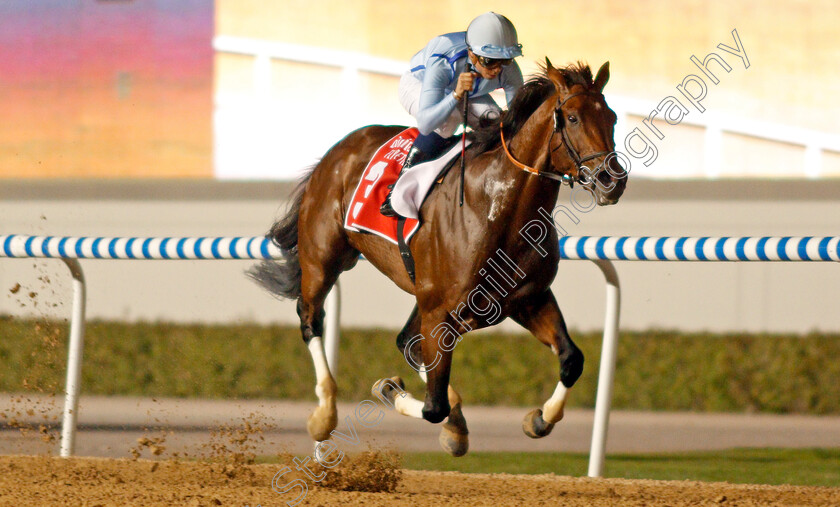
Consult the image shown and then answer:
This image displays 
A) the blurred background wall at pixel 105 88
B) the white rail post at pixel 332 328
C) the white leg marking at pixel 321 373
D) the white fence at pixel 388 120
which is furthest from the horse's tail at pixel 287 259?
the blurred background wall at pixel 105 88

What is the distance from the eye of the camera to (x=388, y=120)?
36.0 feet

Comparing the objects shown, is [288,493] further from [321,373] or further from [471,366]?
[471,366]

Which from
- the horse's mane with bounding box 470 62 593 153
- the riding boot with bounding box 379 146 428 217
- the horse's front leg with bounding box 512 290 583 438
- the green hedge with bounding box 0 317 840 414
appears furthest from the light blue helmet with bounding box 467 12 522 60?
the green hedge with bounding box 0 317 840 414

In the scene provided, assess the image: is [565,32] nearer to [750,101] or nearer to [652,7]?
[652,7]

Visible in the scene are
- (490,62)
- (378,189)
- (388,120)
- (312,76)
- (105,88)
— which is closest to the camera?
(490,62)

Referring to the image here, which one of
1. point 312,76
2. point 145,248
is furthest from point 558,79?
point 312,76

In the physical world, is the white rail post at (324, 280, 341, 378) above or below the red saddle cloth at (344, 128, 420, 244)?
below

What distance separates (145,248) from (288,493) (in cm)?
176

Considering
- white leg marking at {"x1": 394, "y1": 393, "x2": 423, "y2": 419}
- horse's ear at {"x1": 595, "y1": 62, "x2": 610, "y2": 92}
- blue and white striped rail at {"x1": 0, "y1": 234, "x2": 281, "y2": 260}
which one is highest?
horse's ear at {"x1": 595, "y1": 62, "x2": 610, "y2": 92}

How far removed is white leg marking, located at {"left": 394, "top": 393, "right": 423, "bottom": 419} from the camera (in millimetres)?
3971

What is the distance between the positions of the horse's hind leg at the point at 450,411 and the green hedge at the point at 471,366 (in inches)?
161

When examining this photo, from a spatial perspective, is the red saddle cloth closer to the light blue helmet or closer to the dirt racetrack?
the light blue helmet

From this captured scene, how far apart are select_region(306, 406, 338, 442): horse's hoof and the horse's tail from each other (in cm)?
73

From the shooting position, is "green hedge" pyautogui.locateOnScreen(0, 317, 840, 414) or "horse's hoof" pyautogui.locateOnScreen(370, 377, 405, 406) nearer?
"horse's hoof" pyautogui.locateOnScreen(370, 377, 405, 406)
